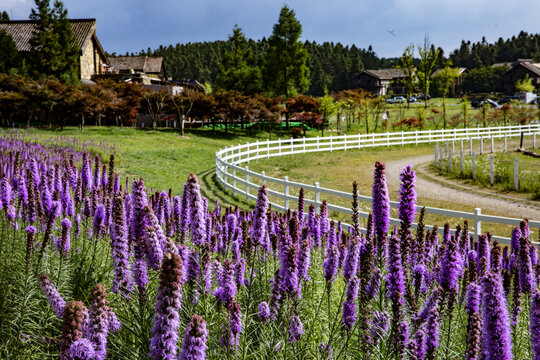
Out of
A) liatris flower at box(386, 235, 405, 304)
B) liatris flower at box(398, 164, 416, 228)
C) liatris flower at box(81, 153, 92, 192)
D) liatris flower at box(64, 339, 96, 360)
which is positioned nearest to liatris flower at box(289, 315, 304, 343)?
liatris flower at box(386, 235, 405, 304)

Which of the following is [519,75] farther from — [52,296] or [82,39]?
[52,296]

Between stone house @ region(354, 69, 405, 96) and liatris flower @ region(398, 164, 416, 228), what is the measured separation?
113021mm

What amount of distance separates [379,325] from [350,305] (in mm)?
257

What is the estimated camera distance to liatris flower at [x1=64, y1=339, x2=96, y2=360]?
1782 millimetres

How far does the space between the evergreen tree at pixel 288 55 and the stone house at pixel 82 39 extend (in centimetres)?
2207

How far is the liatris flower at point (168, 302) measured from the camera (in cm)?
186

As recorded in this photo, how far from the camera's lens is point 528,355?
3.56m

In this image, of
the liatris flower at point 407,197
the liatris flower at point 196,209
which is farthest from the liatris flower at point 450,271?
the liatris flower at point 196,209

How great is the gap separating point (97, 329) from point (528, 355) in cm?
329

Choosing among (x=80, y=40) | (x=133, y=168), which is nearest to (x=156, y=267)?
(x=133, y=168)

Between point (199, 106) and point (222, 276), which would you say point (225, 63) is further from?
point (222, 276)

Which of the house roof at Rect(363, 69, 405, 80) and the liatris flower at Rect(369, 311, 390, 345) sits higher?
the house roof at Rect(363, 69, 405, 80)

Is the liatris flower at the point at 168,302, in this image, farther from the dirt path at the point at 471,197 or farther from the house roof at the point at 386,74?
the house roof at the point at 386,74

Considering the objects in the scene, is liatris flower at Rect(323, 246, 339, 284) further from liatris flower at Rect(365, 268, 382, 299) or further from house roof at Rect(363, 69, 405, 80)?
house roof at Rect(363, 69, 405, 80)
